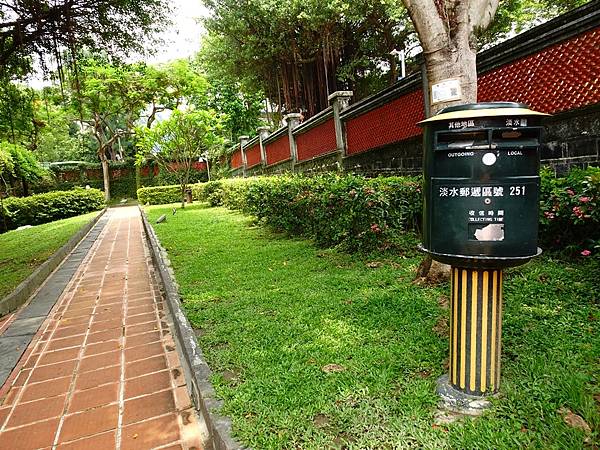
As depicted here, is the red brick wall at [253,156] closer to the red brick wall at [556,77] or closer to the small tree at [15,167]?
the small tree at [15,167]

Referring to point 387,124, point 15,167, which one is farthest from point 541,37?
point 15,167

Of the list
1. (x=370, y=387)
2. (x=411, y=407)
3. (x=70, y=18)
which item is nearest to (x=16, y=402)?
(x=370, y=387)

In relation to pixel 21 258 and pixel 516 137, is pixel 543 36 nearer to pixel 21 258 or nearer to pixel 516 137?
pixel 516 137

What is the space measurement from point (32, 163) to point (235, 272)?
21296 mm

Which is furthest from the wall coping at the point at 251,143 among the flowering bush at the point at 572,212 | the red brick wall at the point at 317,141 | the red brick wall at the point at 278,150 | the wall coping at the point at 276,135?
the flowering bush at the point at 572,212

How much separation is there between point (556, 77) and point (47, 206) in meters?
21.8

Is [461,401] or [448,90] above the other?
[448,90]

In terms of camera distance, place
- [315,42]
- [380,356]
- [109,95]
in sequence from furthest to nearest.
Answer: [109,95], [315,42], [380,356]

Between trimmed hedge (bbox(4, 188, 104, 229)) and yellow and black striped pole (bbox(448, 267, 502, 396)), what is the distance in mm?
21501

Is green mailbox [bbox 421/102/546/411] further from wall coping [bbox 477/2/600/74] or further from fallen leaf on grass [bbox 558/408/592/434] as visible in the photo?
wall coping [bbox 477/2/600/74]

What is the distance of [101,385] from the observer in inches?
117

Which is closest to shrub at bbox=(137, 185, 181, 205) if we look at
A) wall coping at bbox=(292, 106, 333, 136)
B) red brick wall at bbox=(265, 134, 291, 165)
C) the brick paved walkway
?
red brick wall at bbox=(265, 134, 291, 165)

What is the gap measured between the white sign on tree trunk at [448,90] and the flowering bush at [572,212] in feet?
4.34

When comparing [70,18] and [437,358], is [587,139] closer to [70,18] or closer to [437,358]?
[437,358]
